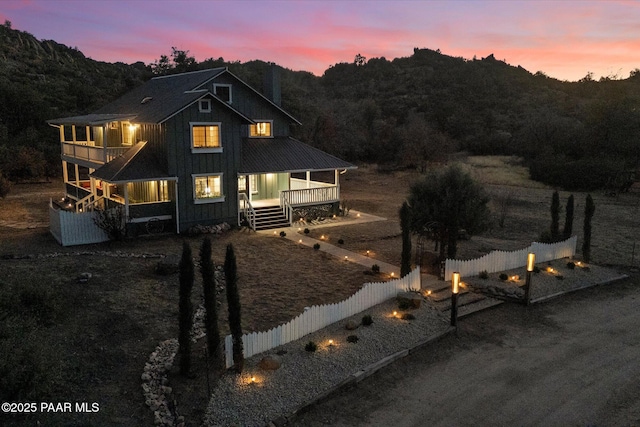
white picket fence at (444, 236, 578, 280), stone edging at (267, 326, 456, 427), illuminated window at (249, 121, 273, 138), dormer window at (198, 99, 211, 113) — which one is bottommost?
stone edging at (267, 326, 456, 427)

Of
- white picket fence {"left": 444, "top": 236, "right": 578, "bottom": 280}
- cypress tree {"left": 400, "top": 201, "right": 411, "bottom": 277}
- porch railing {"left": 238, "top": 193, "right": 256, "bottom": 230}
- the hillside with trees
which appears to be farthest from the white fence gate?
the hillside with trees

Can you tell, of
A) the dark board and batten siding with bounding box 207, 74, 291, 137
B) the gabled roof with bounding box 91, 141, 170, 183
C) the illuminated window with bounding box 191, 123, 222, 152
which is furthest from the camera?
the dark board and batten siding with bounding box 207, 74, 291, 137

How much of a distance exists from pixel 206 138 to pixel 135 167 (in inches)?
146

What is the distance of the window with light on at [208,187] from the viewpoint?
23.8m

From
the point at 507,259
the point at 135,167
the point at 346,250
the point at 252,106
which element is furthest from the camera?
the point at 252,106

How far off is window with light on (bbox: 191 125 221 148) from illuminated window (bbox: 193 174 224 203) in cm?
157

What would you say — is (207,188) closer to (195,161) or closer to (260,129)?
(195,161)

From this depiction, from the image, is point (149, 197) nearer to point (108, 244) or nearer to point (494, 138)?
point (108, 244)

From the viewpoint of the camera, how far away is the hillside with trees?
143ft

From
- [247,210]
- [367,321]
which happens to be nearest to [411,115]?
[247,210]

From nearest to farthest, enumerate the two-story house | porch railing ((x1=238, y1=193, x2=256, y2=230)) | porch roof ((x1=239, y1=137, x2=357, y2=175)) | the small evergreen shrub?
1. the small evergreen shrub
2. the two-story house
3. porch railing ((x1=238, y1=193, x2=256, y2=230))
4. porch roof ((x1=239, y1=137, x2=357, y2=175))

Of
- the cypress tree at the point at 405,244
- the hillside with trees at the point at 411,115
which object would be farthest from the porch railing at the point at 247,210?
the hillside with trees at the point at 411,115

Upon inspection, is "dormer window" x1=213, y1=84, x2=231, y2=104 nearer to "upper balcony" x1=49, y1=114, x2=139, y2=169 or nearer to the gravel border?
"upper balcony" x1=49, y1=114, x2=139, y2=169

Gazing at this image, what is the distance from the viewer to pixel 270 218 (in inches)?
1009
